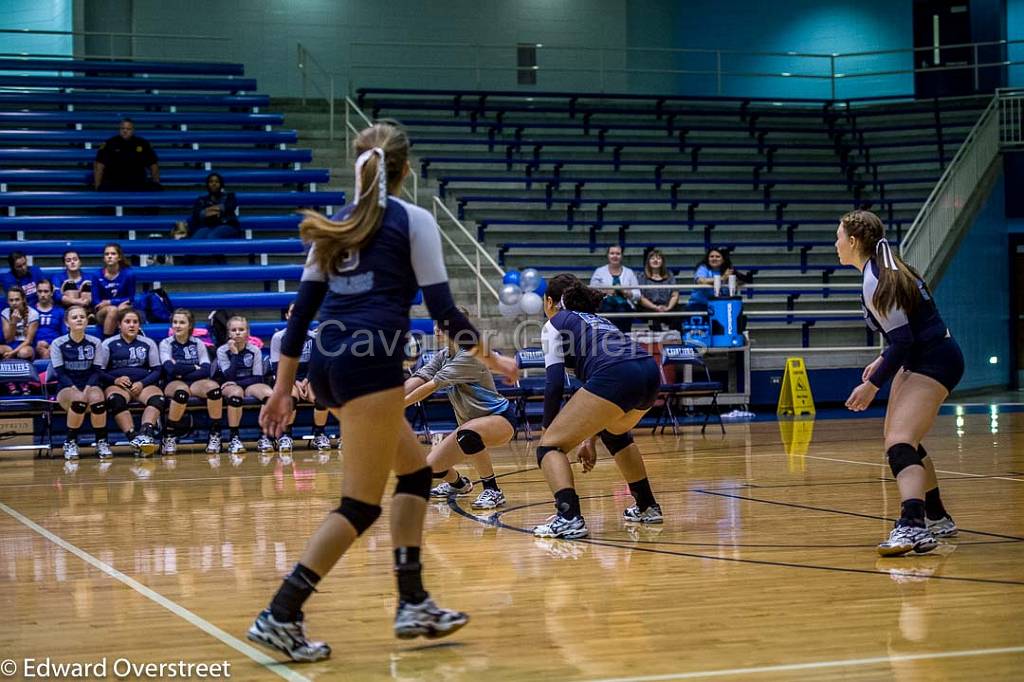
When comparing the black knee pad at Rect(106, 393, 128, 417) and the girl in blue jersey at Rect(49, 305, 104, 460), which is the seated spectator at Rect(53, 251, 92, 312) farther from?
the black knee pad at Rect(106, 393, 128, 417)

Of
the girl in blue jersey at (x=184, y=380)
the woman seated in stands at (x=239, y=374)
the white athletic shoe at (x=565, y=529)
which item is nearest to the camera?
the white athletic shoe at (x=565, y=529)

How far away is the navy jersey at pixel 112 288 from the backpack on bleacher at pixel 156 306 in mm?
382

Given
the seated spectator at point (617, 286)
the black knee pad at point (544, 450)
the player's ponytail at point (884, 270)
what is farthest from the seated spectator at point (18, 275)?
→ the player's ponytail at point (884, 270)

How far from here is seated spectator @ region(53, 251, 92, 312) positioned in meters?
13.8

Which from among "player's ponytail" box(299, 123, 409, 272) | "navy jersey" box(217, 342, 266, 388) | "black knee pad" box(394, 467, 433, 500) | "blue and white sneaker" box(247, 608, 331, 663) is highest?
"player's ponytail" box(299, 123, 409, 272)

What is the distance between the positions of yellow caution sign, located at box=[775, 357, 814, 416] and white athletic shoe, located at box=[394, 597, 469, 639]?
12.7 meters

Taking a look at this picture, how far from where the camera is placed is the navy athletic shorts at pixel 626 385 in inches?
252

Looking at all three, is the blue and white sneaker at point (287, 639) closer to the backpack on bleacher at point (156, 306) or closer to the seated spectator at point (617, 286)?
the backpack on bleacher at point (156, 306)

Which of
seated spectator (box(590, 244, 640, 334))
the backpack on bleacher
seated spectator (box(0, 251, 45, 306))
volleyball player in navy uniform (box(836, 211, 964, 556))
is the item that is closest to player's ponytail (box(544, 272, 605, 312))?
volleyball player in navy uniform (box(836, 211, 964, 556))

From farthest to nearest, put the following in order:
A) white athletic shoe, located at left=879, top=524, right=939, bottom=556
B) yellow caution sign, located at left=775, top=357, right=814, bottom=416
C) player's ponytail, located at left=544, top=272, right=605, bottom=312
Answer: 1. yellow caution sign, located at left=775, top=357, right=814, bottom=416
2. player's ponytail, located at left=544, top=272, right=605, bottom=312
3. white athletic shoe, located at left=879, top=524, right=939, bottom=556

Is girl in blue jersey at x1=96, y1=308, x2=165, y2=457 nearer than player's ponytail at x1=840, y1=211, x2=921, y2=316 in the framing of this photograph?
No

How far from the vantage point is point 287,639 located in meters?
3.98

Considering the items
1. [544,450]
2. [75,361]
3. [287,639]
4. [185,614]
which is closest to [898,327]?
[544,450]

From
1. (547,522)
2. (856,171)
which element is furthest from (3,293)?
(856,171)
